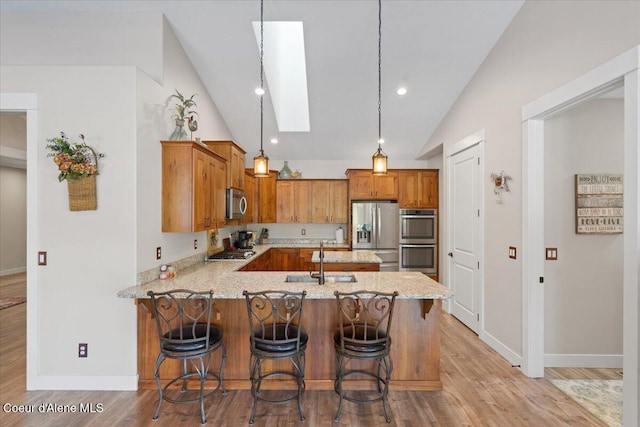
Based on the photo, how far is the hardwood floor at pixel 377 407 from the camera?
235 centimetres

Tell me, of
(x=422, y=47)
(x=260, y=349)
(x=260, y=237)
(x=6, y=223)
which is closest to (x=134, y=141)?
(x=260, y=349)

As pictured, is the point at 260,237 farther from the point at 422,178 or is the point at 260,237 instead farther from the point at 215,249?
the point at 422,178

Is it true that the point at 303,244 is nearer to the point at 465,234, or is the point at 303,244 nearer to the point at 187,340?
the point at 465,234

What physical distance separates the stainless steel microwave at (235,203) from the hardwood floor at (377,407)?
2.26 meters

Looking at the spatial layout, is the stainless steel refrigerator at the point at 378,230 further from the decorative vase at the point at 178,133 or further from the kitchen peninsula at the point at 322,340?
the decorative vase at the point at 178,133

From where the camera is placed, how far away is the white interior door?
159 inches

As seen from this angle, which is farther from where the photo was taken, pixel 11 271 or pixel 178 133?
pixel 11 271

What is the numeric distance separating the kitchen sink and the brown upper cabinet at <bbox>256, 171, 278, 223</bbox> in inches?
138

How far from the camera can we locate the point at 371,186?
6.27 m

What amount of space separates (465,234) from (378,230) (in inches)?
74.3

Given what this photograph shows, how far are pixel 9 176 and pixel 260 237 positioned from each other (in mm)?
6693

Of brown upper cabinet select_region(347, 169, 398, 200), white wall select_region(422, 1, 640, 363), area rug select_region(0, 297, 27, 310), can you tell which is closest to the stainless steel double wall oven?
brown upper cabinet select_region(347, 169, 398, 200)

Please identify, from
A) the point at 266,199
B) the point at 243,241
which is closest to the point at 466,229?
the point at 243,241

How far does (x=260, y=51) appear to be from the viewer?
398 cm
